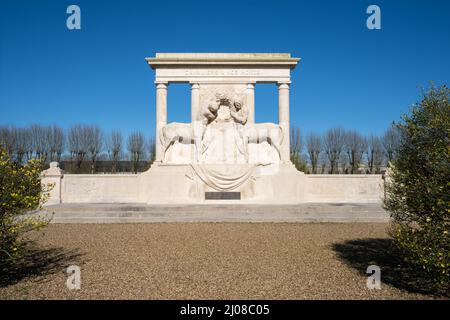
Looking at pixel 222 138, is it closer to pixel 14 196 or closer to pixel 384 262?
pixel 384 262

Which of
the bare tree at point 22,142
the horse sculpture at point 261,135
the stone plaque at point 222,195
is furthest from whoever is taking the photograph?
the bare tree at point 22,142

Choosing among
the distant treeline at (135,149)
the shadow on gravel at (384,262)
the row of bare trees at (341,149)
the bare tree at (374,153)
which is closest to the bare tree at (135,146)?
the distant treeline at (135,149)

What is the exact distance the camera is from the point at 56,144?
40031 millimetres

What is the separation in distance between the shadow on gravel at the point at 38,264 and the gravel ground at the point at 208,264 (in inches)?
0.8

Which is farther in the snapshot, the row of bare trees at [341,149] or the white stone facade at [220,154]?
the row of bare trees at [341,149]

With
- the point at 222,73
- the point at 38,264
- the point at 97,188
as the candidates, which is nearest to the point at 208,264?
the point at 38,264

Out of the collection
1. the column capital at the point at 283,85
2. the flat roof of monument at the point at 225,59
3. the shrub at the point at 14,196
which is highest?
the flat roof of monument at the point at 225,59

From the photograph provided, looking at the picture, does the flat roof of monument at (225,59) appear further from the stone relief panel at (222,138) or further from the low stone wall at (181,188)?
the low stone wall at (181,188)

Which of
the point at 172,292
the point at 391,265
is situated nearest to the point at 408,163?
the point at 391,265

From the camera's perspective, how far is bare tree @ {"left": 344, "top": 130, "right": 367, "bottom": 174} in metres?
41.8

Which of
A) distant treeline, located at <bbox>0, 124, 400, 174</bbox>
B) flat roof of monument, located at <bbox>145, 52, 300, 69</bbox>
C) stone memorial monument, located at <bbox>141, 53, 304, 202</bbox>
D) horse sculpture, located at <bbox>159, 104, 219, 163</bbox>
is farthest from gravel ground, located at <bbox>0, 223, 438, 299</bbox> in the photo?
distant treeline, located at <bbox>0, 124, 400, 174</bbox>

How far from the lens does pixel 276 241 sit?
31.7ft

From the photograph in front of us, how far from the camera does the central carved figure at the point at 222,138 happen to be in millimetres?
16750
